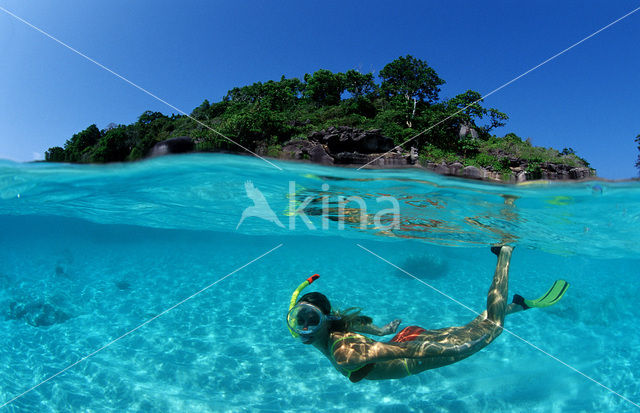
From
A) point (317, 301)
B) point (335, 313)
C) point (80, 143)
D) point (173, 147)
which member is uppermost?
point (80, 143)

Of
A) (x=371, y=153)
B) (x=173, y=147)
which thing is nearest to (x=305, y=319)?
(x=173, y=147)

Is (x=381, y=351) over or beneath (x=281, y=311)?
over

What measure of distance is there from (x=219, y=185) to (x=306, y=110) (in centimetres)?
2847

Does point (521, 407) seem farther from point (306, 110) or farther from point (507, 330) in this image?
point (306, 110)

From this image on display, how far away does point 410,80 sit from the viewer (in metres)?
37.7

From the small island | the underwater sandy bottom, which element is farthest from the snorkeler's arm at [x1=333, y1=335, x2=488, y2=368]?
the small island

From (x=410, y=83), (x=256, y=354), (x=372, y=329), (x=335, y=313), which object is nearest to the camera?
(x=335, y=313)

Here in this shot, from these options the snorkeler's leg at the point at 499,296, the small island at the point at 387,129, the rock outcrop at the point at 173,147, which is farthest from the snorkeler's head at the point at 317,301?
the small island at the point at 387,129

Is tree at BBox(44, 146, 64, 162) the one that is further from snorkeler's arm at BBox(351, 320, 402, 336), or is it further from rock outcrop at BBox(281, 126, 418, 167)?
rock outcrop at BBox(281, 126, 418, 167)

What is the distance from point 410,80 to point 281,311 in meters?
34.4

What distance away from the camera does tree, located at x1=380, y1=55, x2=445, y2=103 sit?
36.7 metres

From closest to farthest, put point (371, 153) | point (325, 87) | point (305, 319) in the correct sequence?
point (305, 319), point (371, 153), point (325, 87)

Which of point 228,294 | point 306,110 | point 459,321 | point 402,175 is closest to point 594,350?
point 459,321

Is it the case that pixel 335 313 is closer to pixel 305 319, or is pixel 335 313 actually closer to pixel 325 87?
pixel 305 319
